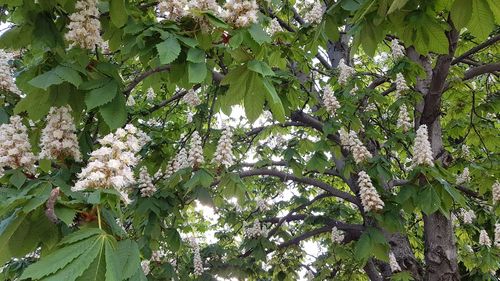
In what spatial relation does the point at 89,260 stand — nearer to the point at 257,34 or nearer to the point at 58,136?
the point at 58,136

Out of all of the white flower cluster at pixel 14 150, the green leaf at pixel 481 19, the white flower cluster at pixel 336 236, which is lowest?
the white flower cluster at pixel 336 236

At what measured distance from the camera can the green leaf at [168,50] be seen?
184 cm

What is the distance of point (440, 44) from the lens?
2451 mm

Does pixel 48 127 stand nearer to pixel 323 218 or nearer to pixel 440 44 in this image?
pixel 440 44

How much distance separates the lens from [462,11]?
2.00m

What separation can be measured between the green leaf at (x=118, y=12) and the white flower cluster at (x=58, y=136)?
0.51m

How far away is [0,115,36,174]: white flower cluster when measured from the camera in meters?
1.98

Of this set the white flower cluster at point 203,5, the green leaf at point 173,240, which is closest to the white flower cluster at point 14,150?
the white flower cluster at point 203,5

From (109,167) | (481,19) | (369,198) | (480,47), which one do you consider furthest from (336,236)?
(109,167)

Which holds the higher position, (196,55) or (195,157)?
(196,55)

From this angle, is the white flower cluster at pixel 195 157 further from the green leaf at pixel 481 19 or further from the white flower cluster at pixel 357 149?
the green leaf at pixel 481 19

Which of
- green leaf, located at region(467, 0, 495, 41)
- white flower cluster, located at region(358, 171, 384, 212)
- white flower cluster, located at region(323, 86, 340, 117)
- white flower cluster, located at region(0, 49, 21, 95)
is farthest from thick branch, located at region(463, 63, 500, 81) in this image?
white flower cluster, located at region(0, 49, 21, 95)

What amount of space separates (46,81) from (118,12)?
0.63 meters

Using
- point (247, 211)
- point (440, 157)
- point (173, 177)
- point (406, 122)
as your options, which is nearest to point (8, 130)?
point (173, 177)
